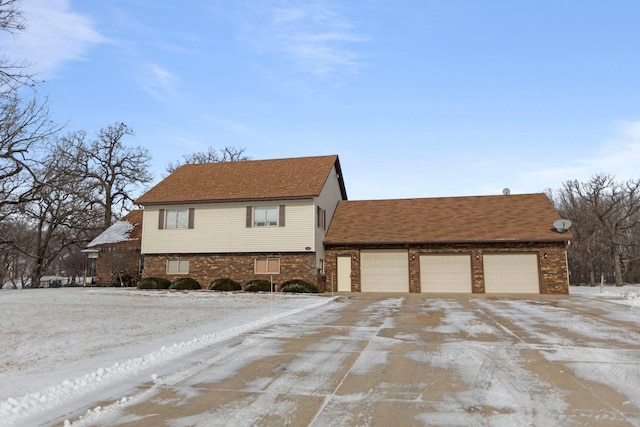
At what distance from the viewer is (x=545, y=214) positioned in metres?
25.0

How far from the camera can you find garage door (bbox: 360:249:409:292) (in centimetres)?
2456

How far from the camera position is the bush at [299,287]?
2253 centimetres

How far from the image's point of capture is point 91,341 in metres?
8.46

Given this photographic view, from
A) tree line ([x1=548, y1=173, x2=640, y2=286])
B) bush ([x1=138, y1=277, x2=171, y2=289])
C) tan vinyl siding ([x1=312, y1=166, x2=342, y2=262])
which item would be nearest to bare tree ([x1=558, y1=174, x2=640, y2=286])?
tree line ([x1=548, y1=173, x2=640, y2=286])

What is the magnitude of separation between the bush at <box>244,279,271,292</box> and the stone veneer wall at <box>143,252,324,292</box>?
37.9 inches

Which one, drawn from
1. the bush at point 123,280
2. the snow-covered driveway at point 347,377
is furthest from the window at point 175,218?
the snow-covered driveway at point 347,377

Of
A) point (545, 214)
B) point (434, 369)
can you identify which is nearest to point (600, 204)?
point (545, 214)

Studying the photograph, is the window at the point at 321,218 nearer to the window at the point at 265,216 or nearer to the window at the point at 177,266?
the window at the point at 265,216

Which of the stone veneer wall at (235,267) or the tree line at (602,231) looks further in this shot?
the tree line at (602,231)

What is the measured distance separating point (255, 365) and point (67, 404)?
265 cm

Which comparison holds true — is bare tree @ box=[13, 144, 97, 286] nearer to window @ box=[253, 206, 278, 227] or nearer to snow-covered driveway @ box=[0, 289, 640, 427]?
window @ box=[253, 206, 278, 227]

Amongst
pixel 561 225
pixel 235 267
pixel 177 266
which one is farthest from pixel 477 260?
pixel 177 266

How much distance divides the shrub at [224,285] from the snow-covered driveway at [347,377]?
12.9m

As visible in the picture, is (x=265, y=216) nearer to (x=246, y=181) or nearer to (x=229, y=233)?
(x=229, y=233)
